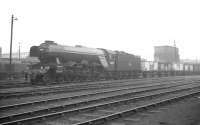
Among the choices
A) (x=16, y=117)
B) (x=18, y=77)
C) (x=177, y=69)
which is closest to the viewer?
(x=16, y=117)

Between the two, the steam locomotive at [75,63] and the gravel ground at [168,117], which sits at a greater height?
the steam locomotive at [75,63]

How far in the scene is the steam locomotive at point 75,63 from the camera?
66.7ft

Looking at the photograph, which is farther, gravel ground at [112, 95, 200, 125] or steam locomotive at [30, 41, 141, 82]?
steam locomotive at [30, 41, 141, 82]

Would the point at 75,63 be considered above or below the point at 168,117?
above

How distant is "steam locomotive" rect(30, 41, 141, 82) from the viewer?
66.7ft

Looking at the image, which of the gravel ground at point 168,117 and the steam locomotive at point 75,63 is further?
the steam locomotive at point 75,63

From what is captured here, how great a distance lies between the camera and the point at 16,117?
24.6 feet

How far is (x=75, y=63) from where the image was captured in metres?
22.7

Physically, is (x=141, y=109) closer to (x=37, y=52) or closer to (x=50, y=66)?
(x=50, y=66)

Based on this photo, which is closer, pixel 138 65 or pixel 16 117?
pixel 16 117

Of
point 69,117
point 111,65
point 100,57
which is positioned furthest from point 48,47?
point 69,117

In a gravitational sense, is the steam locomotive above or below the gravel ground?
above

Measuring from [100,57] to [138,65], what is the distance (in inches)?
358

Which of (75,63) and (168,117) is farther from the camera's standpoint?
(75,63)
